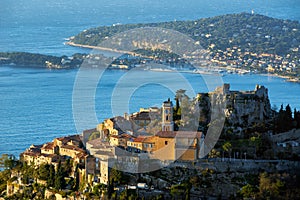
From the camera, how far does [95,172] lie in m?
26.9

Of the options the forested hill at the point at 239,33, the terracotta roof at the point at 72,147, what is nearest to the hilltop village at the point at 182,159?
the terracotta roof at the point at 72,147

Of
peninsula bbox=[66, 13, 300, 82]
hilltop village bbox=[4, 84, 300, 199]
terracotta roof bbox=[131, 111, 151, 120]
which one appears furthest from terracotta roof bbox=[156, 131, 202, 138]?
peninsula bbox=[66, 13, 300, 82]

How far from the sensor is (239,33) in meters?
87.2

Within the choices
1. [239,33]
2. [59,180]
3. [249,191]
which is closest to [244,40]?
[239,33]

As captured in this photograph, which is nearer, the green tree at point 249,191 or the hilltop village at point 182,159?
the green tree at point 249,191

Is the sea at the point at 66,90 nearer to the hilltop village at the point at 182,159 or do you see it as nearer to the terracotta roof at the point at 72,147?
the hilltop village at the point at 182,159

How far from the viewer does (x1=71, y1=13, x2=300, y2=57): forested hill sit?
3132 inches

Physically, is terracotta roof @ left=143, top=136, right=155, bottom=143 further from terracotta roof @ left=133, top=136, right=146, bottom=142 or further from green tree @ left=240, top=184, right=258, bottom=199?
green tree @ left=240, top=184, right=258, bottom=199

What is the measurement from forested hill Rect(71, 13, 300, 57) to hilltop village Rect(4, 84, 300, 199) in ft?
156

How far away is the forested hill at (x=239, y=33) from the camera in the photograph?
7956 cm

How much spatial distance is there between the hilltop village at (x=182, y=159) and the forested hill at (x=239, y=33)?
4759cm

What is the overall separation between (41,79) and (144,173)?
123 ft

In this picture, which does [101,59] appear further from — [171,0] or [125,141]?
[171,0]

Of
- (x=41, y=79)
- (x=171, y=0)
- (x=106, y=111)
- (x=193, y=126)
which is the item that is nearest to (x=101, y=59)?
(x=41, y=79)
